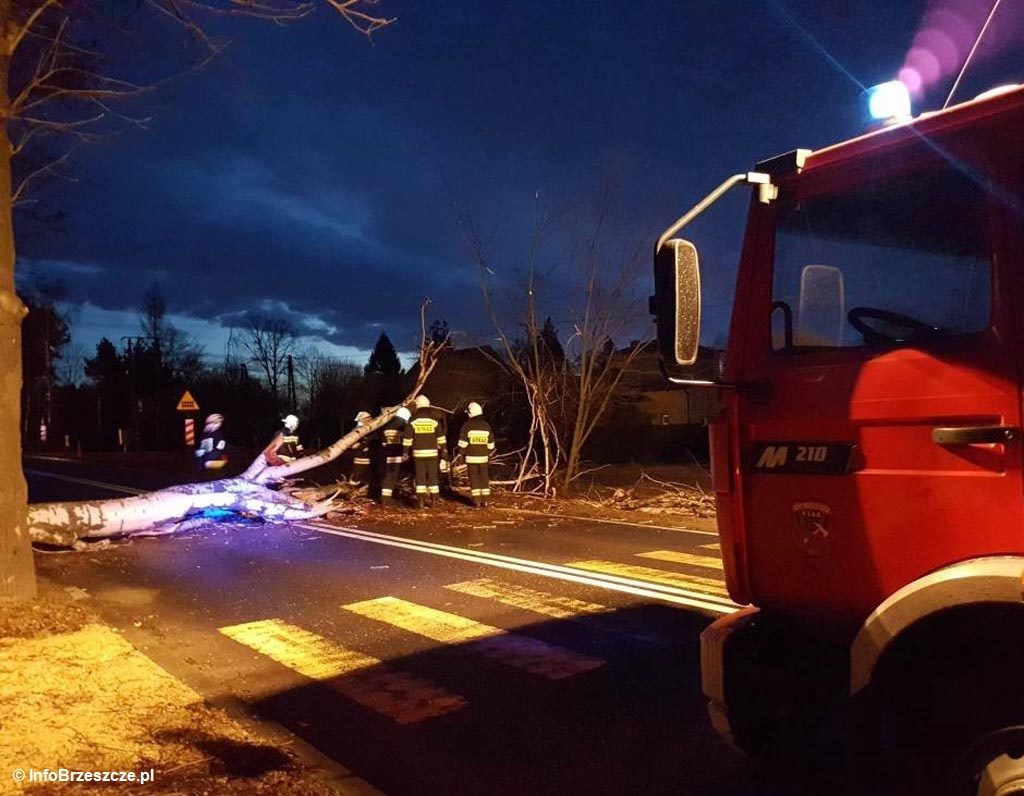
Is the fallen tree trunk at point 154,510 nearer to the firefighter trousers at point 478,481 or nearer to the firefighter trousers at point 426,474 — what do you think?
the firefighter trousers at point 426,474

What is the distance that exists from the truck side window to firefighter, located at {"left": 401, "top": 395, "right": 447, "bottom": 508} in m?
11.1

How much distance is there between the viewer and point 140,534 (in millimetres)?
11570

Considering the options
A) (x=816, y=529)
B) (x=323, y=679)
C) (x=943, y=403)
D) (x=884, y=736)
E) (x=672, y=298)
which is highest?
(x=672, y=298)

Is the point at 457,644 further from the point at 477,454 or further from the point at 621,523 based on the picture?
the point at 477,454

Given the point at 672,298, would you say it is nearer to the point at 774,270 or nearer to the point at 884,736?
the point at 774,270

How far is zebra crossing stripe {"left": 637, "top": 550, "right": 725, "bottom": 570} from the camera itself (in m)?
8.90

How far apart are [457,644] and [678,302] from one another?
418cm

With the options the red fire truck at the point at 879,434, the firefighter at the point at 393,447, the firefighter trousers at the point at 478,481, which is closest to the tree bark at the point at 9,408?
the red fire truck at the point at 879,434

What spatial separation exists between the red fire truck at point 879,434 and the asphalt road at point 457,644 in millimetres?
778

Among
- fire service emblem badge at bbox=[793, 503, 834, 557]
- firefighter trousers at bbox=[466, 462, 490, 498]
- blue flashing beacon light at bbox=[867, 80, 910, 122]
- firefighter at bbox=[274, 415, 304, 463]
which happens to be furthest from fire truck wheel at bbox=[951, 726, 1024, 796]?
firefighter at bbox=[274, 415, 304, 463]

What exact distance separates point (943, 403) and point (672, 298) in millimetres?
844

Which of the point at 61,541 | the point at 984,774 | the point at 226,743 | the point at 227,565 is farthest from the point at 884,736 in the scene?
the point at 61,541

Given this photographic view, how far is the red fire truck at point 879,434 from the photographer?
2387 mm

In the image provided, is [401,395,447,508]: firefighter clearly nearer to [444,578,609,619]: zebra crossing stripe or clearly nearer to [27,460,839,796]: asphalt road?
[27,460,839,796]: asphalt road
